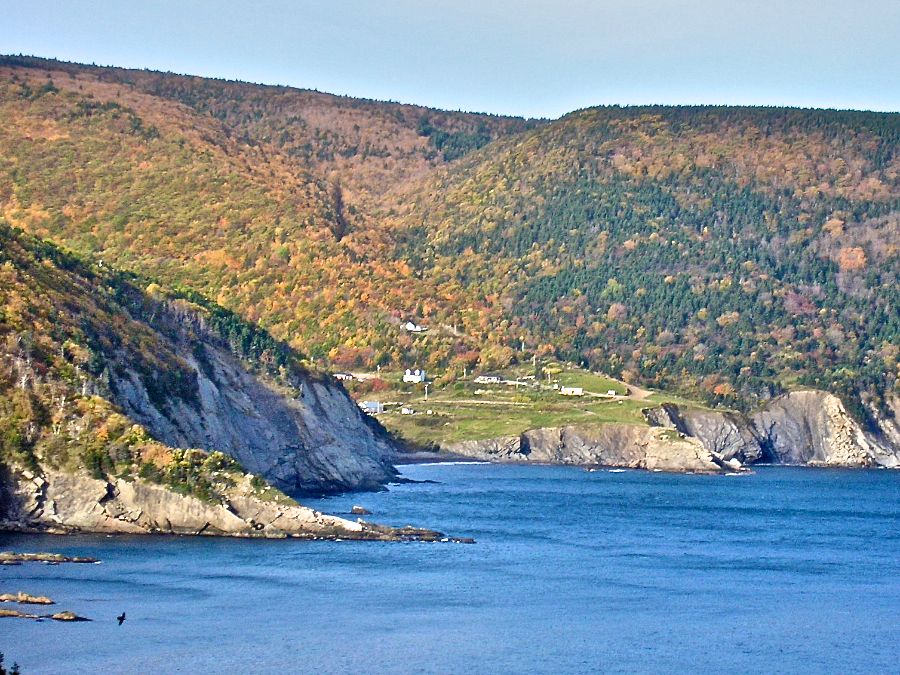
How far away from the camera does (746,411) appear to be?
19700 cm

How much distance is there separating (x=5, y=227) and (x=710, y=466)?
79.4 meters

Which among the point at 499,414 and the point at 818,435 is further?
the point at 818,435

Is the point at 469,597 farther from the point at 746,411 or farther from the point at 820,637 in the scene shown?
the point at 746,411

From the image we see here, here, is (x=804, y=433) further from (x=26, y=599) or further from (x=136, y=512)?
(x=26, y=599)

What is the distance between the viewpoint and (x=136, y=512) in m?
93.9

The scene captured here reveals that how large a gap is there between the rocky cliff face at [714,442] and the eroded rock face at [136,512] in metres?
81.9

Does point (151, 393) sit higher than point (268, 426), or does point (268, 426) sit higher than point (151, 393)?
point (151, 393)

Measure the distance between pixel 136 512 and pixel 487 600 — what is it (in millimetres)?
22088

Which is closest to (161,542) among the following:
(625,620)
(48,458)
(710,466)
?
(48,458)

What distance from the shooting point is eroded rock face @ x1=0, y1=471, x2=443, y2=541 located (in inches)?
3652

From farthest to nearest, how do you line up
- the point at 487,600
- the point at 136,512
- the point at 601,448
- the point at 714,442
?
the point at 714,442 → the point at 601,448 → the point at 136,512 → the point at 487,600

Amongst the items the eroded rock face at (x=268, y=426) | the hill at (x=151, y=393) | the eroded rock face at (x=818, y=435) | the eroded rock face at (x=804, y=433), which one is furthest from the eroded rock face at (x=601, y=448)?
the eroded rock face at (x=268, y=426)

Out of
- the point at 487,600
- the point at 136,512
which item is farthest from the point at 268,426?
the point at 487,600

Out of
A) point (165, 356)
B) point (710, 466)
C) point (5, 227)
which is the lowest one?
point (710, 466)
